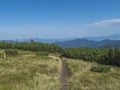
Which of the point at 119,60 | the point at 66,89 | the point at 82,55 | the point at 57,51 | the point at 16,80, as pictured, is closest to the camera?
the point at 66,89

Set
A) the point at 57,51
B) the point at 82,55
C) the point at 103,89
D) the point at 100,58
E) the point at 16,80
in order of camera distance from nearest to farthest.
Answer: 1. the point at 103,89
2. the point at 16,80
3. the point at 100,58
4. the point at 82,55
5. the point at 57,51

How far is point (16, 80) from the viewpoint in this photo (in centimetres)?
4244

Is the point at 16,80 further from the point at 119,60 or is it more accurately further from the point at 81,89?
the point at 119,60

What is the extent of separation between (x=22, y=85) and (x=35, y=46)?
452ft

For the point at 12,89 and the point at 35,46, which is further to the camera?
the point at 35,46

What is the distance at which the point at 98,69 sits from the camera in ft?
208

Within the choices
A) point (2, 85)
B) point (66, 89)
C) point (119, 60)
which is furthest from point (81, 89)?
point (119, 60)

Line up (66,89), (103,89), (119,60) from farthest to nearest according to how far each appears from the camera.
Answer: (119,60) < (103,89) < (66,89)

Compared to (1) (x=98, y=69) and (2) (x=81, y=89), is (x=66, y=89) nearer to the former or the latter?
(2) (x=81, y=89)

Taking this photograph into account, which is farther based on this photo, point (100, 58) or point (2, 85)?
point (100, 58)

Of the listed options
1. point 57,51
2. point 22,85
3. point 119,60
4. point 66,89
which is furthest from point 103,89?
point 57,51

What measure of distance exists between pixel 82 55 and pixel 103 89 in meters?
86.5

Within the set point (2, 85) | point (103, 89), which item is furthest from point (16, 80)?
point (103, 89)

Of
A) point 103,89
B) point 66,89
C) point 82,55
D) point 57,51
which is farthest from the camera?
point 57,51
